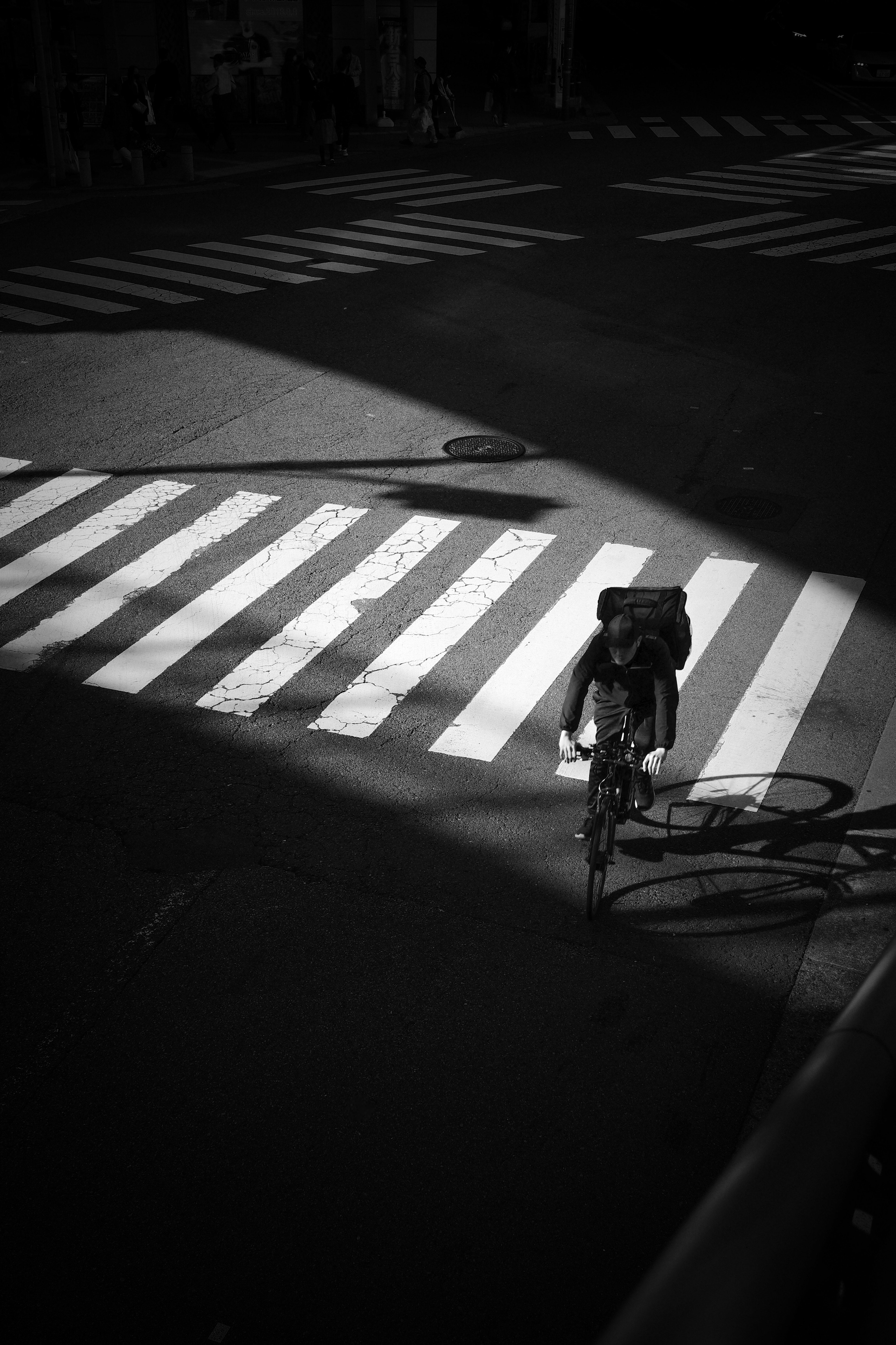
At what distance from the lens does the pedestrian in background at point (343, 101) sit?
3152cm

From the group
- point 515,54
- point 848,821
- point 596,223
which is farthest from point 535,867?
point 515,54

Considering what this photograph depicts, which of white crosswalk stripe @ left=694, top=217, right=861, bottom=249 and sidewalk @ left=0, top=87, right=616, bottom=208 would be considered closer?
white crosswalk stripe @ left=694, top=217, right=861, bottom=249

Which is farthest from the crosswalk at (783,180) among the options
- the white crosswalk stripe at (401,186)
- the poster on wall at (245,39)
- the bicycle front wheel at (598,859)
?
the bicycle front wheel at (598,859)

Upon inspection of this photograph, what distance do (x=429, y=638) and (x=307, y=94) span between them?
28.8 metres

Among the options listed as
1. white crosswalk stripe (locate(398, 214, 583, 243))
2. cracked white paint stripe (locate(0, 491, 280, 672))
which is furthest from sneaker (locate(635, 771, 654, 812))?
white crosswalk stripe (locate(398, 214, 583, 243))

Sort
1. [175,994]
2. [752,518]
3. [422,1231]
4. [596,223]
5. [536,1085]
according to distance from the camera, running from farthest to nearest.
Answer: [596,223]
[752,518]
[175,994]
[536,1085]
[422,1231]

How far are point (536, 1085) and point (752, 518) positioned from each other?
7.60m

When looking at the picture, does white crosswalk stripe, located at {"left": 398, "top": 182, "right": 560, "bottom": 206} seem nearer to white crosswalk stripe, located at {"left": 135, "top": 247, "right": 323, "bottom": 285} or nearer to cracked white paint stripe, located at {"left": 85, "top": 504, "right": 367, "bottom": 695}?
white crosswalk stripe, located at {"left": 135, "top": 247, "right": 323, "bottom": 285}

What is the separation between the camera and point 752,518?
38.8ft

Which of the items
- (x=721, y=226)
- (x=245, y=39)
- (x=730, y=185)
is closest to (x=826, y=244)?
(x=721, y=226)

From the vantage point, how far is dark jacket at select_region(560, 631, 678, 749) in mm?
6672

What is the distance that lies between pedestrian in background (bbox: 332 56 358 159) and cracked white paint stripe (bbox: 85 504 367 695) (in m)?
24.0

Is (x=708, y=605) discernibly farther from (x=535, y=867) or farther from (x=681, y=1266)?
(x=681, y=1266)

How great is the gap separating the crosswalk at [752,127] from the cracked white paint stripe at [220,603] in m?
29.0
